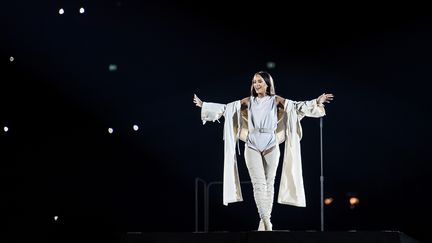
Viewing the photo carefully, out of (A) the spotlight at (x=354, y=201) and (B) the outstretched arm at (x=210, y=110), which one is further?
(A) the spotlight at (x=354, y=201)

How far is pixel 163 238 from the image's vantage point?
704 centimetres

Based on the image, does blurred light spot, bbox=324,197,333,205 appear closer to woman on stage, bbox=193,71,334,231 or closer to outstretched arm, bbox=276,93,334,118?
woman on stage, bbox=193,71,334,231

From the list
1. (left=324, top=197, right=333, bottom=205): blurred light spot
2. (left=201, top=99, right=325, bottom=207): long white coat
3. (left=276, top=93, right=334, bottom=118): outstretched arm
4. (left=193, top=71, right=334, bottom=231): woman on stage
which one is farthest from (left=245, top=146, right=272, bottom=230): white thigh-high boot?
(left=324, top=197, right=333, bottom=205): blurred light spot

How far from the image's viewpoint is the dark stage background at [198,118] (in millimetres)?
9680

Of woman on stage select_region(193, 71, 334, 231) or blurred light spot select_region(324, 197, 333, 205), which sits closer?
woman on stage select_region(193, 71, 334, 231)

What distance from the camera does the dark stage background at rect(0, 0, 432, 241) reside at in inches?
381

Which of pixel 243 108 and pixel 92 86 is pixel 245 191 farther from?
pixel 243 108

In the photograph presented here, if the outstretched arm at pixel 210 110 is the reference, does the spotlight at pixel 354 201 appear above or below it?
below

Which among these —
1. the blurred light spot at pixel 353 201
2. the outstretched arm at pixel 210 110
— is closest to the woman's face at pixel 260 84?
the outstretched arm at pixel 210 110

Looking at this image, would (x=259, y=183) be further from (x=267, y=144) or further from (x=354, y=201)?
(x=354, y=201)

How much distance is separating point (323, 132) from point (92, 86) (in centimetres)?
245

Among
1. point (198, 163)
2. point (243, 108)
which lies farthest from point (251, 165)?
point (198, 163)

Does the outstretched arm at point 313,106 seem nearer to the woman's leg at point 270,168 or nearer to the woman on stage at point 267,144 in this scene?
the woman on stage at point 267,144

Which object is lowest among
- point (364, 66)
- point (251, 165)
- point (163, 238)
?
point (163, 238)
